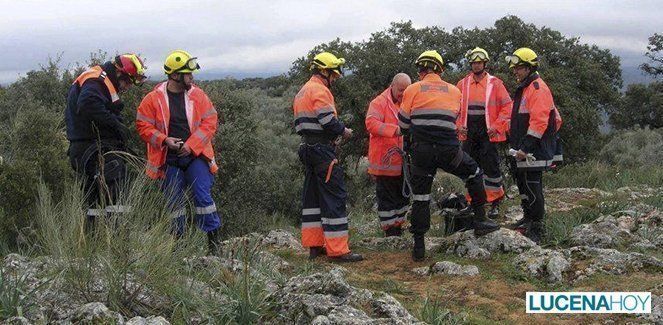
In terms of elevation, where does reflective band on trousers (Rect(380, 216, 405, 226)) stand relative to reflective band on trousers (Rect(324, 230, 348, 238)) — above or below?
below

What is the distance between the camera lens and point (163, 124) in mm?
6098

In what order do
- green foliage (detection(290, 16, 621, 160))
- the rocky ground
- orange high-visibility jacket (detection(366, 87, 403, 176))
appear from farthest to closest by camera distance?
green foliage (detection(290, 16, 621, 160))
orange high-visibility jacket (detection(366, 87, 403, 176))
the rocky ground

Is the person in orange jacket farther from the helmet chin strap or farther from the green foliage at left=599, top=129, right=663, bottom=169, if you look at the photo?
the green foliage at left=599, top=129, right=663, bottom=169

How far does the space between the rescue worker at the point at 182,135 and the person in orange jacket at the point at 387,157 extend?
6.81 feet

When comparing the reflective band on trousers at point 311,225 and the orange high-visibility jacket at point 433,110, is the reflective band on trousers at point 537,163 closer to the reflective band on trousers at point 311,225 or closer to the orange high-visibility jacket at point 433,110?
the orange high-visibility jacket at point 433,110

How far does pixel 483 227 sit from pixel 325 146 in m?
1.87

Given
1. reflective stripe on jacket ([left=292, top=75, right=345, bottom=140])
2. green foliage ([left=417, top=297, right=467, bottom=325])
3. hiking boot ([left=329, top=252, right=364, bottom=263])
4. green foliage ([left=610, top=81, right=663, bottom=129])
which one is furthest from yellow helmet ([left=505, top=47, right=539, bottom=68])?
green foliage ([left=610, top=81, right=663, bottom=129])

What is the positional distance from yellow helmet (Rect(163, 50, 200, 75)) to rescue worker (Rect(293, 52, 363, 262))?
3.81 feet

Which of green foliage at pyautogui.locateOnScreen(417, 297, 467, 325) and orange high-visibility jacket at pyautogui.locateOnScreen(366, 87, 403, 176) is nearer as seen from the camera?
green foliage at pyautogui.locateOnScreen(417, 297, 467, 325)

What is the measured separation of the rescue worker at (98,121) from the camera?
5863 millimetres

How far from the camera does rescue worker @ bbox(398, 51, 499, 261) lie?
631 cm

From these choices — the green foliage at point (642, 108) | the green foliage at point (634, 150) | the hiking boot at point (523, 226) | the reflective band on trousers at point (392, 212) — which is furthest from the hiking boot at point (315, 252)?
the green foliage at point (642, 108)

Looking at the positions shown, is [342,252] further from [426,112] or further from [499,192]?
[499,192]

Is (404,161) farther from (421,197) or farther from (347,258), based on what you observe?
(347,258)
